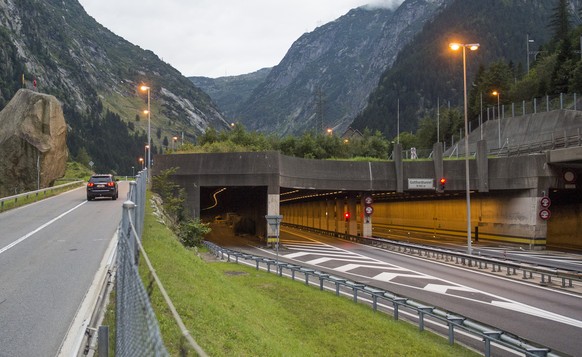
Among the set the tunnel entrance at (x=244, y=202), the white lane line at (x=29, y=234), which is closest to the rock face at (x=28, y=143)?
the tunnel entrance at (x=244, y=202)

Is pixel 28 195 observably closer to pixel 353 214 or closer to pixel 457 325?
pixel 353 214

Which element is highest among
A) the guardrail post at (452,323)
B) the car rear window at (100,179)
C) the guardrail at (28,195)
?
the car rear window at (100,179)

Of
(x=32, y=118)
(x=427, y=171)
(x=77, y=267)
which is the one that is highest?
(x=32, y=118)

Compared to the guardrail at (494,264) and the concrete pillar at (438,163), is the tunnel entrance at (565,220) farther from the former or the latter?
the guardrail at (494,264)

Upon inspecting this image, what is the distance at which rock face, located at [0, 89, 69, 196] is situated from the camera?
140 ft

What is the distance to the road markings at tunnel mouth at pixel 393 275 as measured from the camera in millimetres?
20234

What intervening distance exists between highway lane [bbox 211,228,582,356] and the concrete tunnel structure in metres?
9.01

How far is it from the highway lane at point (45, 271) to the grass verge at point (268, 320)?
1509 millimetres

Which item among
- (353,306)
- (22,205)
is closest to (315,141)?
(22,205)

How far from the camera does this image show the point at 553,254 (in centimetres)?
4072

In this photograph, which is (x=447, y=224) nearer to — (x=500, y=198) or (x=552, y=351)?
(x=500, y=198)

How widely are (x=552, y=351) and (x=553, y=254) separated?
3168cm

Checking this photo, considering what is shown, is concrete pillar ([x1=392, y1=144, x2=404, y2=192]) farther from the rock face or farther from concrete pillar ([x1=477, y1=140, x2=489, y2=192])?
the rock face

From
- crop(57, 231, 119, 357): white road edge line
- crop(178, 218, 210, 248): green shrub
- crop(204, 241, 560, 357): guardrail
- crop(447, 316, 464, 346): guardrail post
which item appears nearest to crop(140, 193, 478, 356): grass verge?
crop(447, 316, 464, 346): guardrail post
